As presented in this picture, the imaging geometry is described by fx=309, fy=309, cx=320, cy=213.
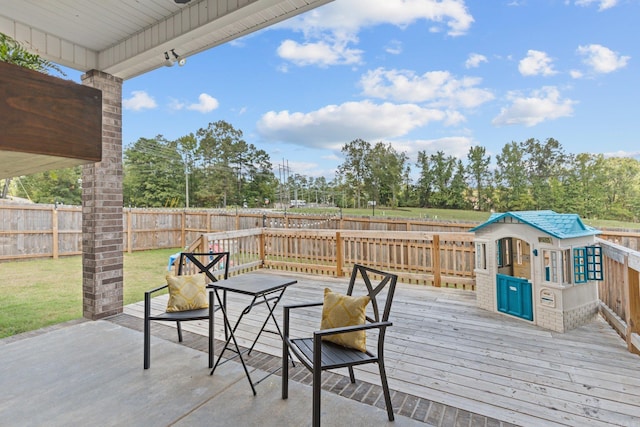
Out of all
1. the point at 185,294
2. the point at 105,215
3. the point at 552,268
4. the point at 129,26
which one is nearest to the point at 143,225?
the point at 105,215

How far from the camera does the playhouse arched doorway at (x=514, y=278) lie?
3.55m

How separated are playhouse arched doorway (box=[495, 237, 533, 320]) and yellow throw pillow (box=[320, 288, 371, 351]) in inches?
98.8

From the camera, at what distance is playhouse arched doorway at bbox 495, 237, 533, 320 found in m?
3.55

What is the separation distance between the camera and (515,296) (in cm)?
364

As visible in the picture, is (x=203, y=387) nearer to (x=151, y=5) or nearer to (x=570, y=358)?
(x=570, y=358)

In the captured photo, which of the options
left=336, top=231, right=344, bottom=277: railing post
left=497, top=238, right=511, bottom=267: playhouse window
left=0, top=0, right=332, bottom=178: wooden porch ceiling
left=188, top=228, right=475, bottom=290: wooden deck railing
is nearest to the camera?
left=0, top=0, right=332, bottom=178: wooden porch ceiling

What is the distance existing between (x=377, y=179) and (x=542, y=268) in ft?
36.4

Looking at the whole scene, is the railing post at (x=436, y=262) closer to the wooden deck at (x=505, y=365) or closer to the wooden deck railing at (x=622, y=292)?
the wooden deck at (x=505, y=365)

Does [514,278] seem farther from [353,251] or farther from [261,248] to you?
[261,248]

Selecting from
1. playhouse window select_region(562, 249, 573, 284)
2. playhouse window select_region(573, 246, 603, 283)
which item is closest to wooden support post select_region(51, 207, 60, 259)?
playhouse window select_region(562, 249, 573, 284)

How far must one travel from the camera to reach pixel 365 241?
618cm

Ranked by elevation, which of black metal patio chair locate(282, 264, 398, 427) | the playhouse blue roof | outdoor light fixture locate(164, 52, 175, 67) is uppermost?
outdoor light fixture locate(164, 52, 175, 67)

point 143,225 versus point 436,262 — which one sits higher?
point 143,225

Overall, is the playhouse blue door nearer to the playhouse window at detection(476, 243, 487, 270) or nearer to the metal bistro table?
the playhouse window at detection(476, 243, 487, 270)
